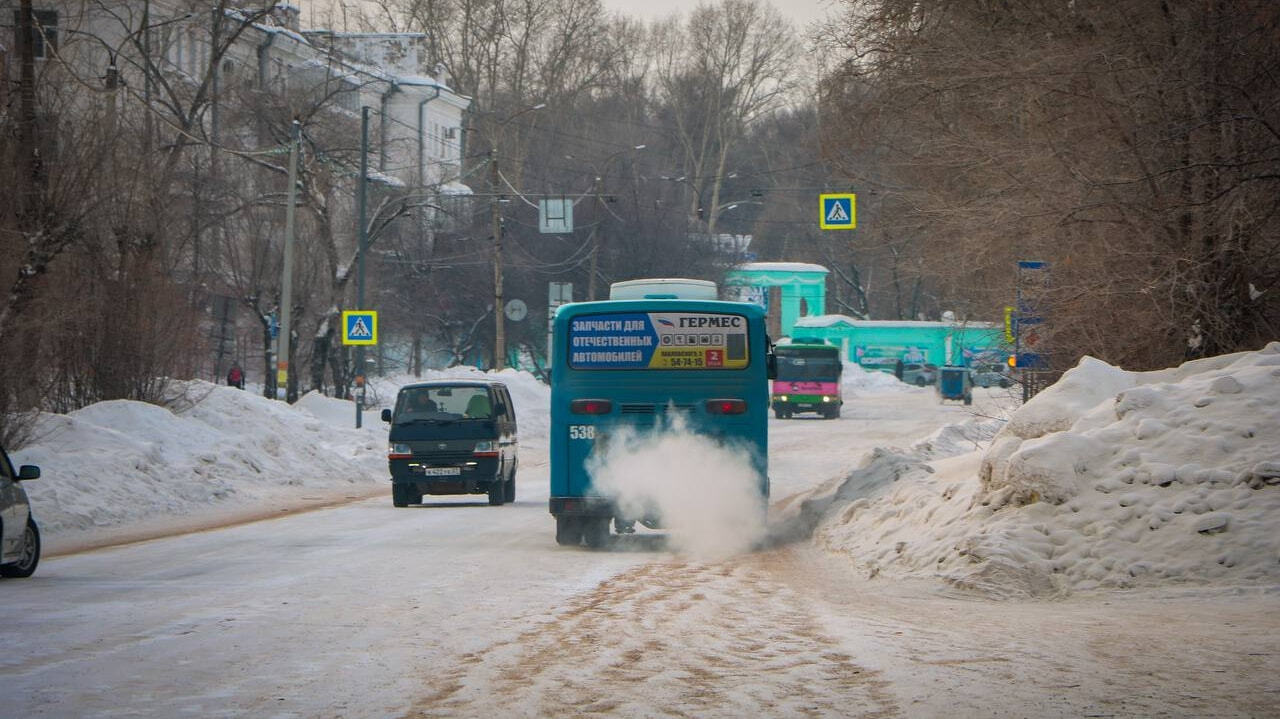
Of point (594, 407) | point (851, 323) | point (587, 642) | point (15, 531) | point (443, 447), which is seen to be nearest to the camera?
point (587, 642)

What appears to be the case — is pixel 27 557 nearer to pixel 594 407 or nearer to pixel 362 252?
pixel 594 407

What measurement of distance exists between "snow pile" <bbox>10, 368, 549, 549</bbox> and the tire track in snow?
9.33 metres

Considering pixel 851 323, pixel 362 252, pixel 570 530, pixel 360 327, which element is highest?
pixel 851 323

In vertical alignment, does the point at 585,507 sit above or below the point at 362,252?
below

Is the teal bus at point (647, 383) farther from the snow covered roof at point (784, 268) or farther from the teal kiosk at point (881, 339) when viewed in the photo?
the snow covered roof at point (784, 268)

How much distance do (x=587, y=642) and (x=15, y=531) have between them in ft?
21.3

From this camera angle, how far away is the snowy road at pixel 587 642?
23.6 feet

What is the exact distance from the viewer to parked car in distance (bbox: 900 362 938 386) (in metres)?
93.5

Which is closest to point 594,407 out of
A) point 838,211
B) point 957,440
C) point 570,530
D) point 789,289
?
point 570,530

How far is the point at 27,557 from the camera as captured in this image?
43.9 feet

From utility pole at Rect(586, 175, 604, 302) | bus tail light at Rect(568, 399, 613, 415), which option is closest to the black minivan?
bus tail light at Rect(568, 399, 613, 415)

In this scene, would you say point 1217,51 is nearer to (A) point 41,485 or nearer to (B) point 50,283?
(A) point 41,485

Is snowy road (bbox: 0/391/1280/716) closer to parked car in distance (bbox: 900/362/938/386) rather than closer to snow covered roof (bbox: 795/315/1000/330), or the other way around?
snow covered roof (bbox: 795/315/1000/330)

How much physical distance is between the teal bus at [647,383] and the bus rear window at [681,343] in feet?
0.04
